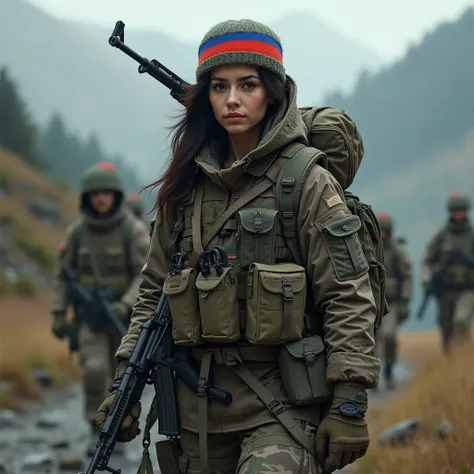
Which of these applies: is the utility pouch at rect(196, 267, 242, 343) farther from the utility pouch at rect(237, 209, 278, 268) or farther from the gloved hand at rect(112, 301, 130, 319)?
the gloved hand at rect(112, 301, 130, 319)

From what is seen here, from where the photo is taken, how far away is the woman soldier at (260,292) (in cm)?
384

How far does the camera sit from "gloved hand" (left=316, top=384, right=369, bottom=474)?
373 cm

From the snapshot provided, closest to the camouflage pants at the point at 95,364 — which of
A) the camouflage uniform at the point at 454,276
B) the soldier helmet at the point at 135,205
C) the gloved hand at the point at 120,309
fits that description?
the gloved hand at the point at 120,309

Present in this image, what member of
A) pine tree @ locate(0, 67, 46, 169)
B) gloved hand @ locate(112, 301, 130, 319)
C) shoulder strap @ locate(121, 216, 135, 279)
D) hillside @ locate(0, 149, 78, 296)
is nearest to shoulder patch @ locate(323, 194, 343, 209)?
gloved hand @ locate(112, 301, 130, 319)

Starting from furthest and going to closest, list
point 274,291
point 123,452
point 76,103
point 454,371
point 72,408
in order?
1. point 76,103
2. point 72,408
3. point 454,371
4. point 123,452
5. point 274,291

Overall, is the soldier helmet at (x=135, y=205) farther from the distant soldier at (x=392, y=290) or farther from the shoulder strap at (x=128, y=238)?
the shoulder strap at (x=128, y=238)

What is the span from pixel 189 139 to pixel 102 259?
516 centimetres

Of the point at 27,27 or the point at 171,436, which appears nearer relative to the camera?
the point at 171,436

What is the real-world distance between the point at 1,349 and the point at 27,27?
87.6 metres

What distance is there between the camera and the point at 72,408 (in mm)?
12805

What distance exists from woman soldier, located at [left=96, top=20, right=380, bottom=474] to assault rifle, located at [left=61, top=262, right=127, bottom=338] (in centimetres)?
475

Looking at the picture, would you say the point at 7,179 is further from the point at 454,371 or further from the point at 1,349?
the point at 454,371

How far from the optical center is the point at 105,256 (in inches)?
371

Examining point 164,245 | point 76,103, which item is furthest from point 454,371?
point 76,103
